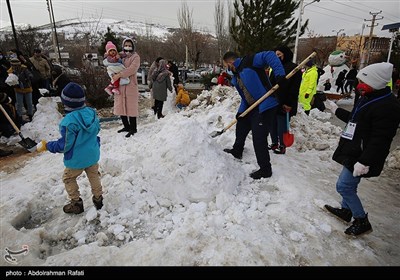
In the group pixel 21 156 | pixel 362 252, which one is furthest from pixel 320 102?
pixel 21 156

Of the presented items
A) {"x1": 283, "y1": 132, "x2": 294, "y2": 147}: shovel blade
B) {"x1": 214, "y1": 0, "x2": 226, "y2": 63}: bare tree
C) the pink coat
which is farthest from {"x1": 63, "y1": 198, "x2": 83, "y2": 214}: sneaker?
{"x1": 214, "y1": 0, "x2": 226, "y2": 63}: bare tree

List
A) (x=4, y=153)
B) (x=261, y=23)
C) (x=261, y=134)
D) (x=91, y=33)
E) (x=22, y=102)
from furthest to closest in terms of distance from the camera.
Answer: (x=91, y=33), (x=261, y=23), (x=22, y=102), (x=4, y=153), (x=261, y=134)

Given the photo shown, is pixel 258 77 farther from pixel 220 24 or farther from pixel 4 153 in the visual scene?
pixel 220 24

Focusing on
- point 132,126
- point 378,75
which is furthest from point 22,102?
point 378,75

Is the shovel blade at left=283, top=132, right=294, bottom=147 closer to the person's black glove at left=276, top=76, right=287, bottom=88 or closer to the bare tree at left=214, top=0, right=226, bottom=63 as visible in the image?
the person's black glove at left=276, top=76, right=287, bottom=88

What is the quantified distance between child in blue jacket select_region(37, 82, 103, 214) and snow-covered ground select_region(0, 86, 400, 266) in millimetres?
228

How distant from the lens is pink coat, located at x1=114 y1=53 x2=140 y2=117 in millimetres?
5000

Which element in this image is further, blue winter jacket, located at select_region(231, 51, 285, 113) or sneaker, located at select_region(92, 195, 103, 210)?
blue winter jacket, located at select_region(231, 51, 285, 113)

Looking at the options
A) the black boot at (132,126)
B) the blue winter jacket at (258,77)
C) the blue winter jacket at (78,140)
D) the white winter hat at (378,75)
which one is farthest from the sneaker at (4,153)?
the white winter hat at (378,75)

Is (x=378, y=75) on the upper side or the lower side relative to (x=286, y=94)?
upper

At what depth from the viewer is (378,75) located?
7.66ft

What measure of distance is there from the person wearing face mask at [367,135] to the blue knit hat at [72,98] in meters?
2.64

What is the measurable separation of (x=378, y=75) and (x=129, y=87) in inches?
161
